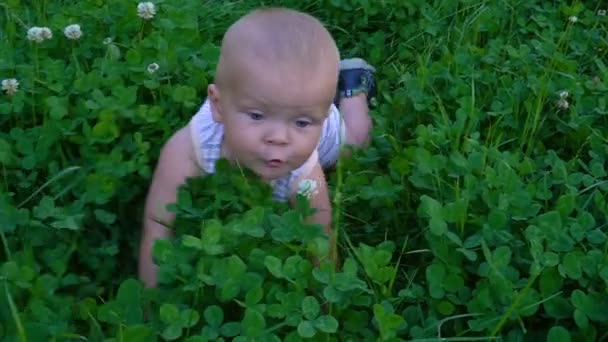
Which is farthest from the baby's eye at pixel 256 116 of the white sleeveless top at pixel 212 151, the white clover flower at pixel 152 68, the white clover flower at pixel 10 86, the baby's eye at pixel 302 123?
the white clover flower at pixel 10 86

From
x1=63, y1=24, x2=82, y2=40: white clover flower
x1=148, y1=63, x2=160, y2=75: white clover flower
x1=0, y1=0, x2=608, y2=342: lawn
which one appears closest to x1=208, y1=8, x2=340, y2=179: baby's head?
x1=0, y1=0, x2=608, y2=342: lawn

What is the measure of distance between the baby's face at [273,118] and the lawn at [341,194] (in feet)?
0.34

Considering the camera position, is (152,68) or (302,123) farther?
(152,68)

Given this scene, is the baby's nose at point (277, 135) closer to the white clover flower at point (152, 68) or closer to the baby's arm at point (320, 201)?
the baby's arm at point (320, 201)

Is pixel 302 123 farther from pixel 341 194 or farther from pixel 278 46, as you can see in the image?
pixel 341 194

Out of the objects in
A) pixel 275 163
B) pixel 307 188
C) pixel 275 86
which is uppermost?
pixel 275 86

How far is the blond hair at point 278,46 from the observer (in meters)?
2.69

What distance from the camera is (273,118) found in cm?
275

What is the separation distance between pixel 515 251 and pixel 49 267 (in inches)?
49.0

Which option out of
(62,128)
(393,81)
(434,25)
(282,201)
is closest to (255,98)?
(282,201)

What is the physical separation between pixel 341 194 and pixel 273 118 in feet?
1.37

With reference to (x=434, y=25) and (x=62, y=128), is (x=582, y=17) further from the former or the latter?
(x=62, y=128)

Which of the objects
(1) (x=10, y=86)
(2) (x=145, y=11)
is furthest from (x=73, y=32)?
(1) (x=10, y=86)

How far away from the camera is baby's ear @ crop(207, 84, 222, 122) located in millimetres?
2877
